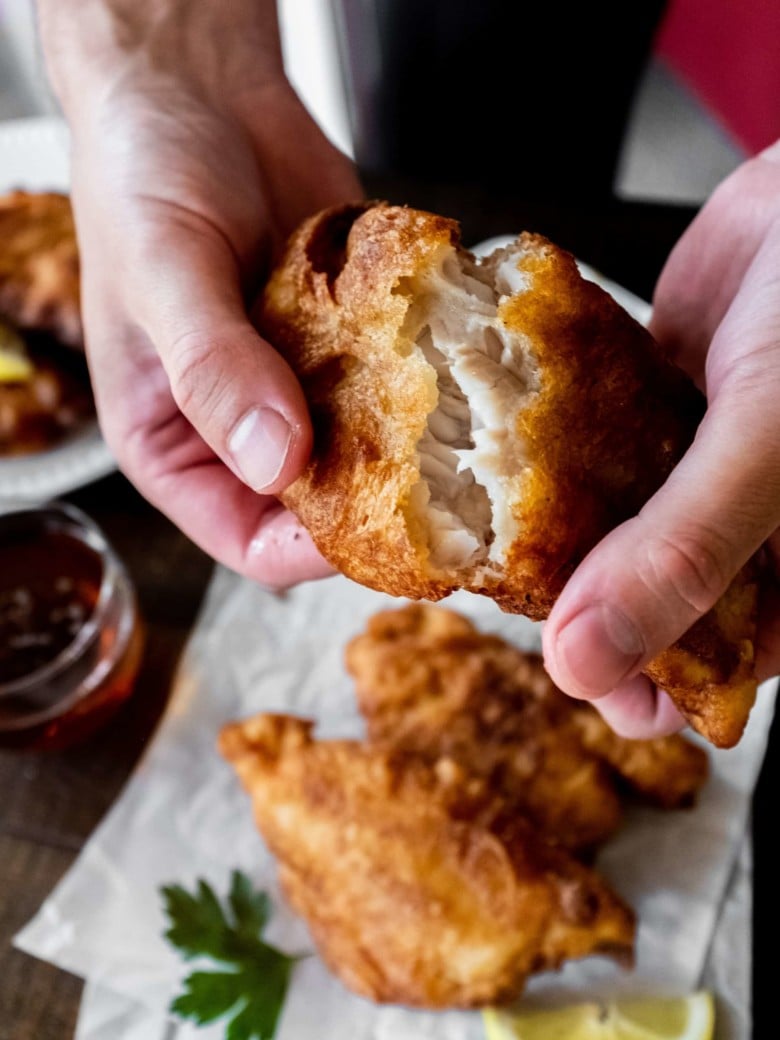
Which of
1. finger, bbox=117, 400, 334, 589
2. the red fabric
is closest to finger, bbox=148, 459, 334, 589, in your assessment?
finger, bbox=117, 400, 334, 589

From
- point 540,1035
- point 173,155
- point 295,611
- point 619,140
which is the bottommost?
point 540,1035

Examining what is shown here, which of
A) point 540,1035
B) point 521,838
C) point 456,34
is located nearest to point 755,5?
point 456,34

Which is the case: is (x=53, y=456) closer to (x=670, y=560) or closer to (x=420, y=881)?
(x=420, y=881)

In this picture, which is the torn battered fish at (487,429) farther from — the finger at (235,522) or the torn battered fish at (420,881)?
→ the torn battered fish at (420,881)

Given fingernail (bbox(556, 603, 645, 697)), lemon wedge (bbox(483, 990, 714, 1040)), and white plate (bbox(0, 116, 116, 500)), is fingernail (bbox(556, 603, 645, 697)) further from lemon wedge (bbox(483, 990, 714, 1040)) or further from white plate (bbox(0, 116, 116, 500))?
white plate (bbox(0, 116, 116, 500))

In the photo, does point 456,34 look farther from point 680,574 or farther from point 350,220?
point 680,574

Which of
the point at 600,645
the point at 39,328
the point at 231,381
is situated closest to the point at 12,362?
the point at 39,328
